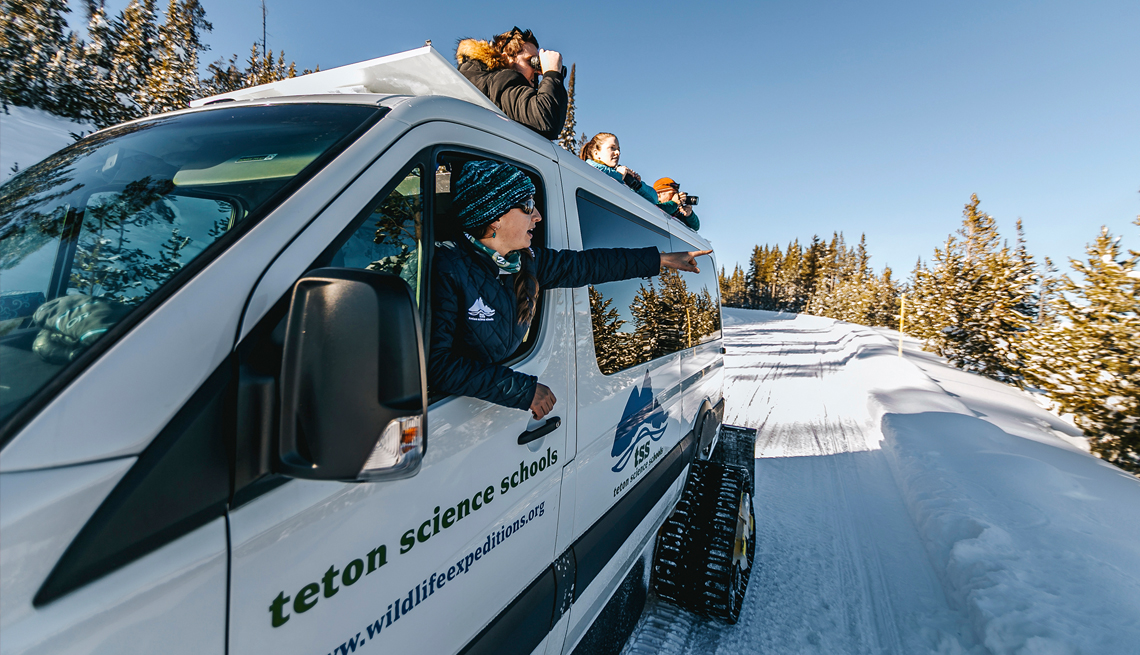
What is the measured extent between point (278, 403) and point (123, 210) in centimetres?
74

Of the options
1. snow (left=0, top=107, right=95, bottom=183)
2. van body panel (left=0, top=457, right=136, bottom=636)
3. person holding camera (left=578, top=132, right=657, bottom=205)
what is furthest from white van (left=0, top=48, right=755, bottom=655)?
snow (left=0, top=107, right=95, bottom=183)

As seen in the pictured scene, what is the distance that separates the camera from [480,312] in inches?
54.6

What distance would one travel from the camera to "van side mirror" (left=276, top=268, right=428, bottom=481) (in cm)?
72

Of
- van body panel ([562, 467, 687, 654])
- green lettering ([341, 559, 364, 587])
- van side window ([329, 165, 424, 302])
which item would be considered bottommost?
van body panel ([562, 467, 687, 654])

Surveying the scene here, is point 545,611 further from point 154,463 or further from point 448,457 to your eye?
point 154,463

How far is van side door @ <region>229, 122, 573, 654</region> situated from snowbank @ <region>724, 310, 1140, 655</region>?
311cm

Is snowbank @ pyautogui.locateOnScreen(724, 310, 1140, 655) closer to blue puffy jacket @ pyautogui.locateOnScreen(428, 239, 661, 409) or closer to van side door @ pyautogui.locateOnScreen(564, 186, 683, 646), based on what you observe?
van side door @ pyautogui.locateOnScreen(564, 186, 683, 646)

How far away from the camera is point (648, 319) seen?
2705 mm

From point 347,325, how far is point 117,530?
1.31 feet

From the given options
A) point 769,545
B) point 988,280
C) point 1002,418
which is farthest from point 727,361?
point 769,545

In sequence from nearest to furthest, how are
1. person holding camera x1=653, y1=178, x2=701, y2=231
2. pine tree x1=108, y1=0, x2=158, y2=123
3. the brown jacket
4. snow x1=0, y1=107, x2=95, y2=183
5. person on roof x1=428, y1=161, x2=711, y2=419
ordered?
person on roof x1=428, y1=161, x2=711, y2=419 → the brown jacket → person holding camera x1=653, y1=178, x2=701, y2=231 → pine tree x1=108, y1=0, x2=158, y2=123 → snow x1=0, y1=107, x2=95, y2=183

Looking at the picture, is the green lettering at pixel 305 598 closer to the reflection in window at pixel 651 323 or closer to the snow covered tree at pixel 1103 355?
the reflection in window at pixel 651 323

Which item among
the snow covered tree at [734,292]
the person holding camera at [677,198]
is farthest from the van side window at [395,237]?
the snow covered tree at [734,292]

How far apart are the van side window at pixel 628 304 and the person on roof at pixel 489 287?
45 centimetres
